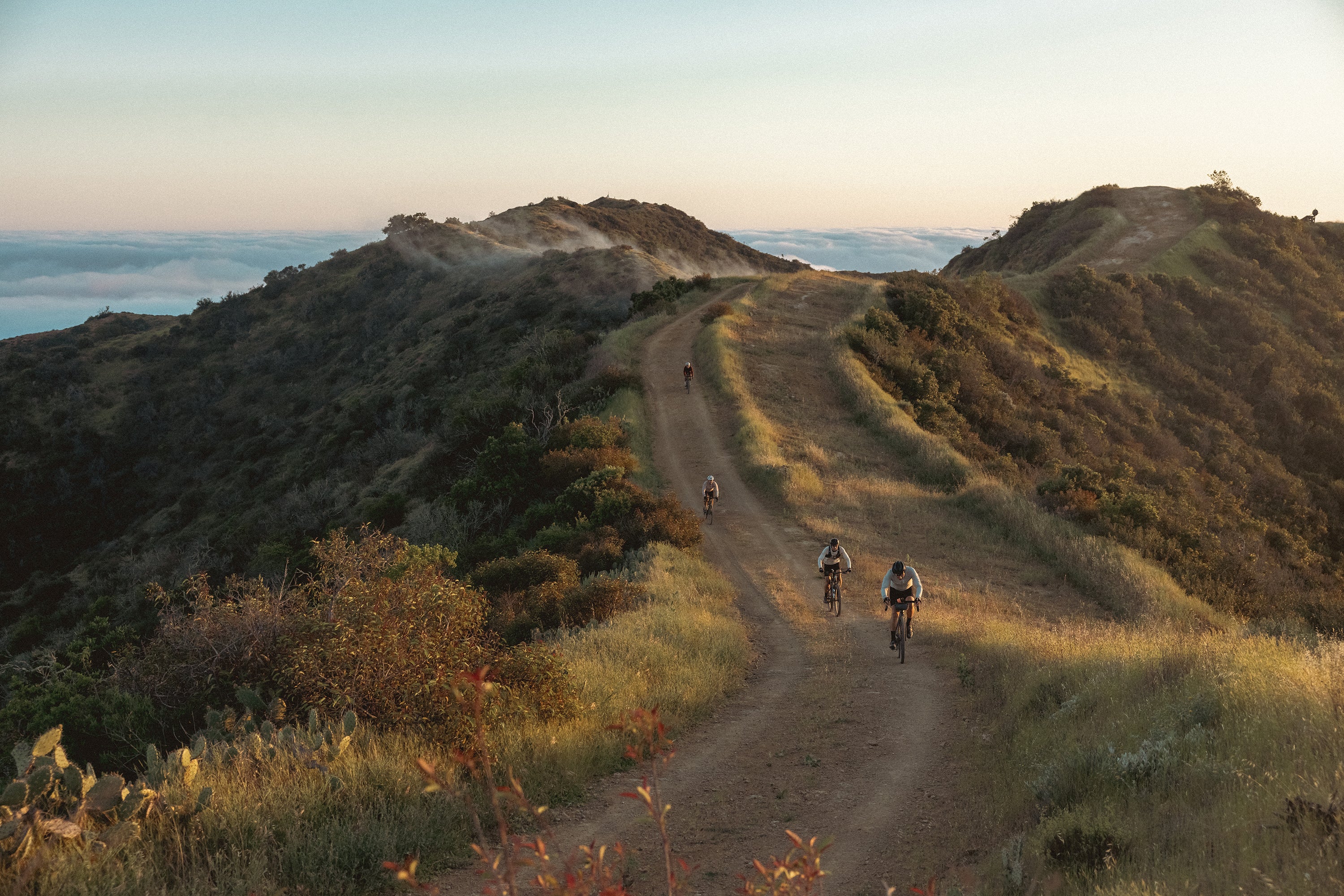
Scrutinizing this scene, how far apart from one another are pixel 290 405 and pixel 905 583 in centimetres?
6089

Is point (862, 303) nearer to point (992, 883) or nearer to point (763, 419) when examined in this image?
point (763, 419)

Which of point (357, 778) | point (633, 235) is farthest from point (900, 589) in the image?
point (633, 235)

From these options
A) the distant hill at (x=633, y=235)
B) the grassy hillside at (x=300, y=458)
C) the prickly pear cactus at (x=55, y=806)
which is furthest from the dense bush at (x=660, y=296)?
the prickly pear cactus at (x=55, y=806)

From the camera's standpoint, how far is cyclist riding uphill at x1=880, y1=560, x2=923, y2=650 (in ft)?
46.4

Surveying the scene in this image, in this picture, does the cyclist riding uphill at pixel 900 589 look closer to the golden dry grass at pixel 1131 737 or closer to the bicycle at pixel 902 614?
the bicycle at pixel 902 614

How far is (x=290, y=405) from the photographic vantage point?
64.4 metres

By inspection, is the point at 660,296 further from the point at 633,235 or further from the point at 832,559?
the point at 633,235

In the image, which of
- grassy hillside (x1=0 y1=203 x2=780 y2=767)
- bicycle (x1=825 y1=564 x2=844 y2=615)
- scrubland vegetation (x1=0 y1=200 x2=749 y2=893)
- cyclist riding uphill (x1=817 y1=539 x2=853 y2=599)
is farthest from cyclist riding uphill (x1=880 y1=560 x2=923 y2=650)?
grassy hillside (x1=0 y1=203 x2=780 y2=767)

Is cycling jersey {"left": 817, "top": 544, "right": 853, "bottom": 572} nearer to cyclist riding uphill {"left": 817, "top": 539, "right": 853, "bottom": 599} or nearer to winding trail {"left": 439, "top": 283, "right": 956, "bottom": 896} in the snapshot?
cyclist riding uphill {"left": 817, "top": 539, "right": 853, "bottom": 599}

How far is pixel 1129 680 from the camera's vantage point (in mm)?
9312

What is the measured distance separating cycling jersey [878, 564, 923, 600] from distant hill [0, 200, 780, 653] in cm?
1172

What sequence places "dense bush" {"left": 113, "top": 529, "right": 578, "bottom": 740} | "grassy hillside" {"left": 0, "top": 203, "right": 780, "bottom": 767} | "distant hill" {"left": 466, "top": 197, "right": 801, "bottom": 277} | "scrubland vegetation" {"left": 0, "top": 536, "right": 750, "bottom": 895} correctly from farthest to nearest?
"distant hill" {"left": 466, "top": 197, "right": 801, "bottom": 277}, "grassy hillside" {"left": 0, "top": 203, "right": 780, "bottom": 767}, "dense bush" {"left": 113, "top": 529, "right": 578, "bottom": 740}, "scrubland vegetation" {"left": 0, "top": 536, "right": 750, "bottom": 895}

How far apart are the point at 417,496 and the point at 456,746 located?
2516 cm

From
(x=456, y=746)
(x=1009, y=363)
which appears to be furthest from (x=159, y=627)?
(x=1009, y=363)
